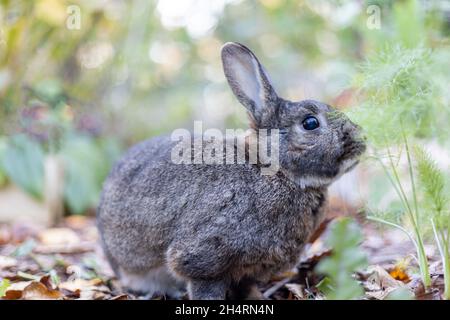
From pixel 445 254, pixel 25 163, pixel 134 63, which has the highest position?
pixel 134 63

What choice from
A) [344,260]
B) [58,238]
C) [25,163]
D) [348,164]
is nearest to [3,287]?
[344,260]

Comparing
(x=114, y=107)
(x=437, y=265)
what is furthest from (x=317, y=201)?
(x=114, y=107)

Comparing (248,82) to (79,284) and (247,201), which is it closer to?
(247,201)

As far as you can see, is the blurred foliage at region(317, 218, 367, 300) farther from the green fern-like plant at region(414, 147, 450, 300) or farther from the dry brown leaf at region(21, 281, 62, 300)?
the dry brown leaf at region(21, 281, 62, 300)

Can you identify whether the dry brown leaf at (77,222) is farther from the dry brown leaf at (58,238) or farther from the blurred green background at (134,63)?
the dry brown leaf at (58,238)

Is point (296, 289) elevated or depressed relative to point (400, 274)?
depressed

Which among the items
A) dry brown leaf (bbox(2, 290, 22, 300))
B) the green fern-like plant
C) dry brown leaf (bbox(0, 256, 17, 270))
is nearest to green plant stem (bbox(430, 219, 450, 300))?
the green fern-like plant
